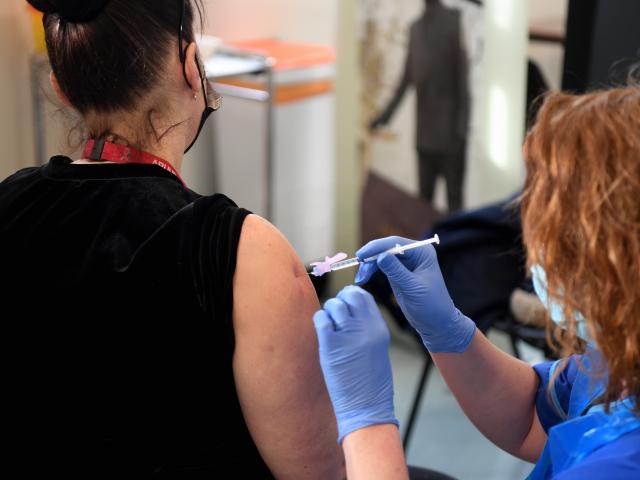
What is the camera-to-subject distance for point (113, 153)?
1.18m

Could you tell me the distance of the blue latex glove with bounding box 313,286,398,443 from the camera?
1034 millimetres

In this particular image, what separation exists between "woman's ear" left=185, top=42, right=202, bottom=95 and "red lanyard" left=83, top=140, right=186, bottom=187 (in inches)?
4.6

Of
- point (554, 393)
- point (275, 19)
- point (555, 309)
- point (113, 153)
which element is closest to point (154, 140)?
point (113, 153)

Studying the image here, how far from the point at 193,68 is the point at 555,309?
571 mm

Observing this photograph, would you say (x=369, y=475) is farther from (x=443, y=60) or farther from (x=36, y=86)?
(x=36, y=86)

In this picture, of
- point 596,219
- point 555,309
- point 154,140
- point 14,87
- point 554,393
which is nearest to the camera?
point 596,219

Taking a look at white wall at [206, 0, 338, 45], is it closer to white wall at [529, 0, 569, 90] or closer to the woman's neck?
white wall at [529, 0, 569, 90]

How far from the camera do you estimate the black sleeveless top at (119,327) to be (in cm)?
109

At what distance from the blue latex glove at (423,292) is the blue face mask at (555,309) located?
0.16 metres

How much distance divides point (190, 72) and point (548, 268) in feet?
1.78

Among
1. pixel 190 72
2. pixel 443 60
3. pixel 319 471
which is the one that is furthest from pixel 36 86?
pixel 319 471

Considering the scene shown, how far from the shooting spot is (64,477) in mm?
1156

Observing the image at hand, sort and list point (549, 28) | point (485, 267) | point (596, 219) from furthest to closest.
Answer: point (549, 28), point (485, 267), point (596, 219)

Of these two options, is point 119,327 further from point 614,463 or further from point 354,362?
point 614,463
